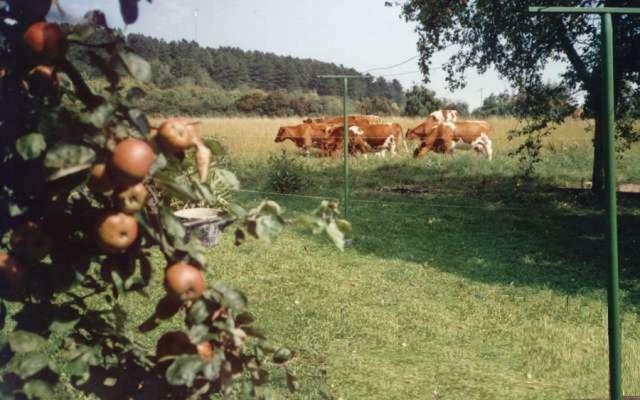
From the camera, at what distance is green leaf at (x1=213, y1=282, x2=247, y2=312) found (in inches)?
53.9

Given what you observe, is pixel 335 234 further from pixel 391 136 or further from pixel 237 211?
pixel 391 136

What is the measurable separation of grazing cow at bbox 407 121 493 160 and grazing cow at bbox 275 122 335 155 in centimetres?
295

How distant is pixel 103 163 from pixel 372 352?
3.68m

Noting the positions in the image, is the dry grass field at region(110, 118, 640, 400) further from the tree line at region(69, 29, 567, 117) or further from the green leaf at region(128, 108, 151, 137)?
the tree line at region(69, 29, 567, 117)

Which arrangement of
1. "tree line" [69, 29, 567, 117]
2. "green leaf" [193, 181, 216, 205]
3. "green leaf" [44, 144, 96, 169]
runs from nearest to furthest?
"green leaf" [44, 144, 96, 169], "green leaf" [193, 181, 216, 205], "tree line" [69, 29, 567, 117]

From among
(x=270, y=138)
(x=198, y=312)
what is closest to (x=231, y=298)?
(x=198, y=312)

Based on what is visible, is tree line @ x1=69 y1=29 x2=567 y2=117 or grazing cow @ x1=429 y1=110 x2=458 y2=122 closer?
grazing cow @ x1=429 y1=110 x2=458 y2=122

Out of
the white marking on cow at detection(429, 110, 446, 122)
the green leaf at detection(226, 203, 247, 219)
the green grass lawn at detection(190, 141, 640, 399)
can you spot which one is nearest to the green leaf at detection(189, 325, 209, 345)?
the green leaf at detection(226, 203, 247, 219)

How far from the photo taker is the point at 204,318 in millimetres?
1350

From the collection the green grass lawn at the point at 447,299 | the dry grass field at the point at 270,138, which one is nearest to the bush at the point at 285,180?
the green grass lawn at the point at 447,299

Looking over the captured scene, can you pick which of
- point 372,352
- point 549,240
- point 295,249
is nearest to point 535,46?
point 549,240

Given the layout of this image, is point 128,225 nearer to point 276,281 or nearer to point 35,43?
point 35,43

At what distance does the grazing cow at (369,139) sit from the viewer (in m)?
18.6

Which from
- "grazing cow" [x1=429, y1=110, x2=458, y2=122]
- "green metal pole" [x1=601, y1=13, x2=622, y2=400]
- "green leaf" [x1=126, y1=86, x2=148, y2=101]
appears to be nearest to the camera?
"green leaf" [x1=126, y1=86, x2=148, y2=101]
